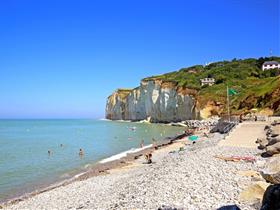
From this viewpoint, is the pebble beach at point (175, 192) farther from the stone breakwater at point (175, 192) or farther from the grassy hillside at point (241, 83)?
the grassy hillside at point (241, 83)

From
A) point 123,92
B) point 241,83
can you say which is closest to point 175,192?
point 241,83

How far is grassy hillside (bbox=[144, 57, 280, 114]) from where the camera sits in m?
56.4

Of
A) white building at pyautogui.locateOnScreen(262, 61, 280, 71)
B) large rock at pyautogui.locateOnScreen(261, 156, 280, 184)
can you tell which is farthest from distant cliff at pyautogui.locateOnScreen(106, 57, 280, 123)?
large rock at pyautogui.locateOnScreen(261, 156, 280, 184)

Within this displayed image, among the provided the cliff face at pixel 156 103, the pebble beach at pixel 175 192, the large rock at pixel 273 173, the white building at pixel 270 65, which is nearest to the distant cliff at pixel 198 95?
the cliff face at pixel 156 103

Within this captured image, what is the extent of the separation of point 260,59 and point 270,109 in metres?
69.6

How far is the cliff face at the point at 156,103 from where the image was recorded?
291 feet

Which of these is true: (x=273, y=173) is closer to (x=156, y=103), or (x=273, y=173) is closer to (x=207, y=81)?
(x=207, y=81)

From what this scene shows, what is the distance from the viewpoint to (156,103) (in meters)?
102

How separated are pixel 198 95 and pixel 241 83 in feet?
35.8

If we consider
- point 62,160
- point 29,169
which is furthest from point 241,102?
point 29,169

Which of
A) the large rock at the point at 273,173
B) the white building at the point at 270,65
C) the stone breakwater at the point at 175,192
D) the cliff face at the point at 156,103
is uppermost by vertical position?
the white building at the point at 270,65

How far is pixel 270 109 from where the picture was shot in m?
50.7

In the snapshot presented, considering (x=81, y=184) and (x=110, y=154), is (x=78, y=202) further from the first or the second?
(x=110, y=154)

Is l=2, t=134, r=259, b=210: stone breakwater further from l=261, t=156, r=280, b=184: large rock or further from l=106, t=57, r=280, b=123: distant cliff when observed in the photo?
l=106, t=57, r=280, b=123: distant cliff
